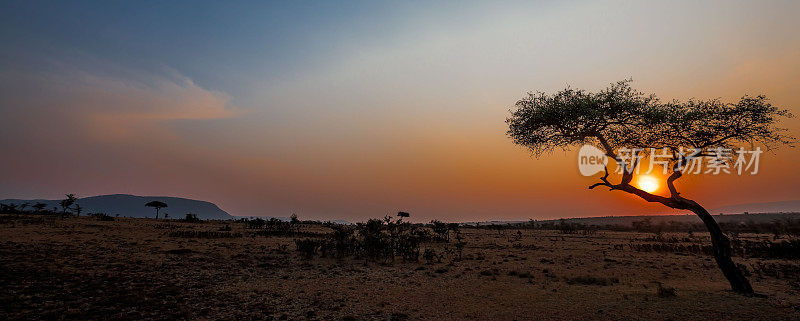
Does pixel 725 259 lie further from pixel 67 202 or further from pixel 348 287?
pixel 67 202

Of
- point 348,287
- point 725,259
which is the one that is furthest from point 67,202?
point 725,259

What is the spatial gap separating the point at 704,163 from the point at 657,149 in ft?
6.24

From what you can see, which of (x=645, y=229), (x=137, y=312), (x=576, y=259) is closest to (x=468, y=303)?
(x=137, y=312)

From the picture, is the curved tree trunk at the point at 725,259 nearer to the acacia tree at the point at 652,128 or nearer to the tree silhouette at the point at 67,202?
the acacia tree at the point at 652,128

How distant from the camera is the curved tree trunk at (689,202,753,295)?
12.0 meters

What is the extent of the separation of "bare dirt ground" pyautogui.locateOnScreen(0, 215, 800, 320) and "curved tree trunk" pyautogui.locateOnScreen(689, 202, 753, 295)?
19.3 inches

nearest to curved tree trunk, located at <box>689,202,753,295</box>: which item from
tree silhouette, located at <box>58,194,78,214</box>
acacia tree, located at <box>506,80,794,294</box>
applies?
acacia tree, located at <box>506,80,794,294</box>

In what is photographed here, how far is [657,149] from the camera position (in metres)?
15.3

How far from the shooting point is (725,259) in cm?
1237

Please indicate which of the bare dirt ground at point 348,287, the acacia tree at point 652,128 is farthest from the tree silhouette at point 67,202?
the acacia tree at point 652,128

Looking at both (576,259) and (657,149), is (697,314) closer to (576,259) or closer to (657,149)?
(657,149)

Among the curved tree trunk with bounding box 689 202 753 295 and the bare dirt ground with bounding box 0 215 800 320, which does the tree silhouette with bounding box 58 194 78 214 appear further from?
the curved tree trunk with bounding box 689 202 753 295

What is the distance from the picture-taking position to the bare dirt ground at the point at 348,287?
10.3 metres

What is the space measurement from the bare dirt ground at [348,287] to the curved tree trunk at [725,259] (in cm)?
49
